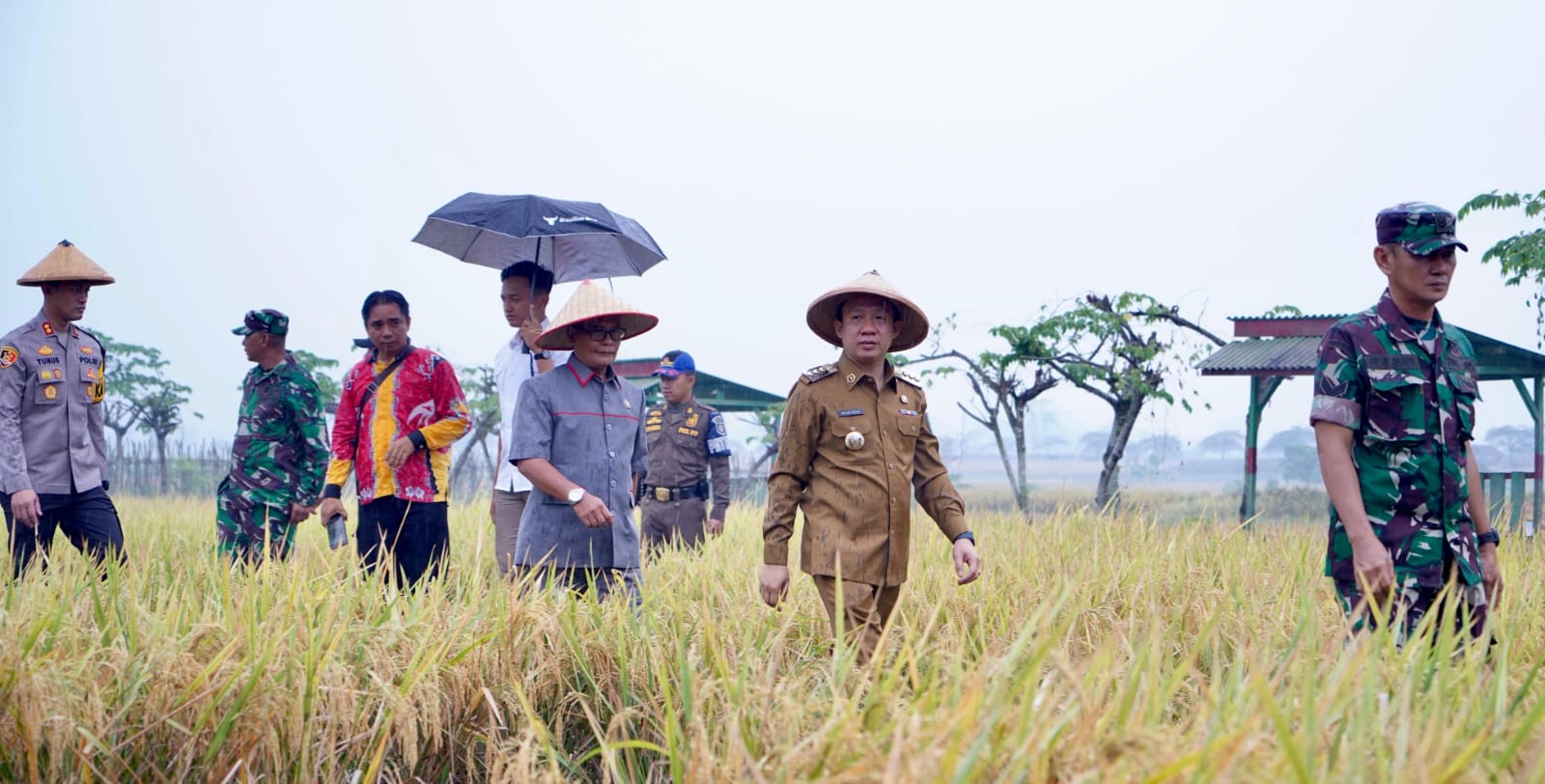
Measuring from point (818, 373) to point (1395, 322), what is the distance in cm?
163

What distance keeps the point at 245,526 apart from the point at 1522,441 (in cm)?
8676

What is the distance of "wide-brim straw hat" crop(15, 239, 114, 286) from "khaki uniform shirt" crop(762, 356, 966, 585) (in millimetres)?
3505

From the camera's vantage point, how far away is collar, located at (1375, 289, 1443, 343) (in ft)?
10.7

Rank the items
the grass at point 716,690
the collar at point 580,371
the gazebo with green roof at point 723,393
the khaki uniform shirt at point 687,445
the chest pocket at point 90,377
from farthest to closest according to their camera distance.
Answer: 1. the gazebo with green roof at point 723,393
2. the khaki uniform shirt at point 687,445
3. the chest pocket at point 90,377
4. the collar at point 580,371
5. the grass at point 716,690

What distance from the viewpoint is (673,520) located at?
8148 millimetres

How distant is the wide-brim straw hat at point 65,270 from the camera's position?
5.14 m

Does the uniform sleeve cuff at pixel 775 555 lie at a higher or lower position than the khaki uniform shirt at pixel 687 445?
lower

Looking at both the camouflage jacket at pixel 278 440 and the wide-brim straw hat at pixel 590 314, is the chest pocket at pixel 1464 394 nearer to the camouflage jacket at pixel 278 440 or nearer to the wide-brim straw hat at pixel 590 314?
the wide-brim straw hat at pixel 590 314

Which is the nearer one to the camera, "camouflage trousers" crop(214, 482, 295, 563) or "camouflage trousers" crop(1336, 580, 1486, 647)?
"camouflage trousers" crop(1336, 580, 1486, 647)

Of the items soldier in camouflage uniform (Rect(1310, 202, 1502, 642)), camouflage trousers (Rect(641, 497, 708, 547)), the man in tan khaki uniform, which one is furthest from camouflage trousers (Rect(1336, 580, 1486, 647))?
camouflage trousers (Rect(641, 497, 708, 547))

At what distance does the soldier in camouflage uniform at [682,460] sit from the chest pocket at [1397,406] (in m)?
5.10

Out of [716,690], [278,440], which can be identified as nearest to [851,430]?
[716,690]

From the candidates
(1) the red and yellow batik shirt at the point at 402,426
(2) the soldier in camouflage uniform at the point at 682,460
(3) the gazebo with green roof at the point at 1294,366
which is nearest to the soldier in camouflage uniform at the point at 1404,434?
(1) the red and yellow batik shirt at the point at 402,426

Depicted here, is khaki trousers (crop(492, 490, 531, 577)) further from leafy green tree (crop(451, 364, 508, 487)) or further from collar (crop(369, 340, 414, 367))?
leafy green tree (crop(451, 364, 508, 487))
